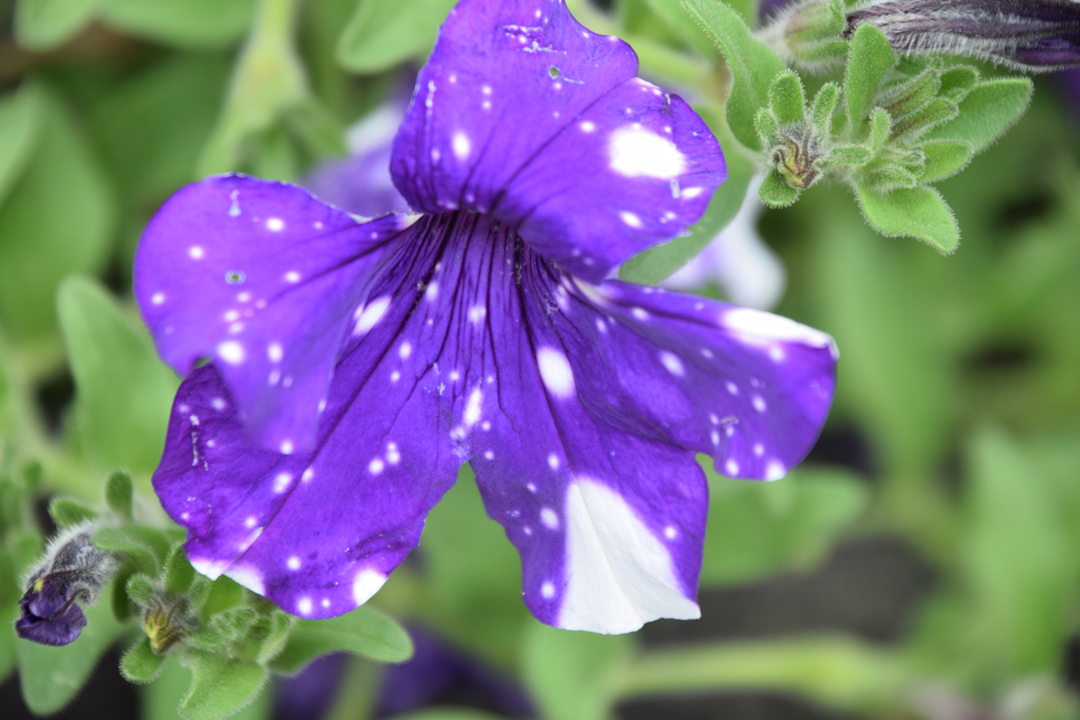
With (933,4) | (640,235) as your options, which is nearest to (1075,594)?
(933,4)

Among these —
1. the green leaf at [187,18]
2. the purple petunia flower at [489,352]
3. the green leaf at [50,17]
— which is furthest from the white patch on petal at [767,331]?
the green leaf at [187,18]

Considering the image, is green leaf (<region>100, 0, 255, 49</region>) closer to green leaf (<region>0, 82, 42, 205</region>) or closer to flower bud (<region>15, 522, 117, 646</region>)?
green leaf (<region>0, 82, 42, 205</region>)

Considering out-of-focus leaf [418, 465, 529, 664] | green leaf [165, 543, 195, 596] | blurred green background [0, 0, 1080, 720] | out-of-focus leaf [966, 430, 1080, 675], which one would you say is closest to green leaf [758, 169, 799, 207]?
blurred green background [0, 0, 1080, 720]

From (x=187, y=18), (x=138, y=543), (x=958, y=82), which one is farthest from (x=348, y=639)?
(x=187, y=18)

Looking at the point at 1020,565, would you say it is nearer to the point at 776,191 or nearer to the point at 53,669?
the point at 776,191

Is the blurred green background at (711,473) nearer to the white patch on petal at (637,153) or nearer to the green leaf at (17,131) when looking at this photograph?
the green leaf at (17,131)
